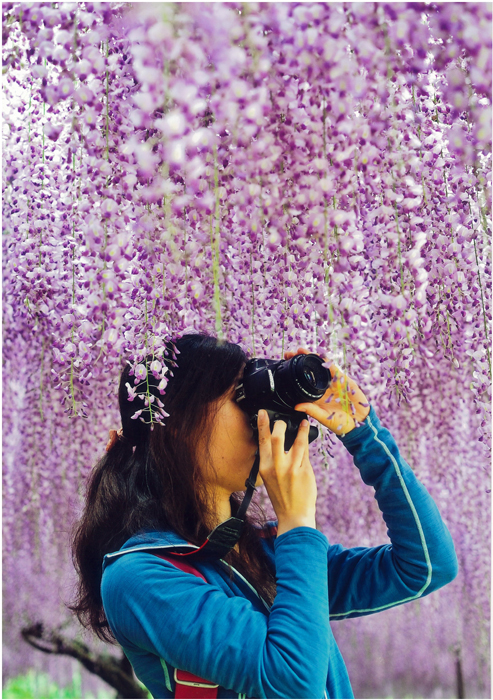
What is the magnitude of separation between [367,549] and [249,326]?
2.40 feet

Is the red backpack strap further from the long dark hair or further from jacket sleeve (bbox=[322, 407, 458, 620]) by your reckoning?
jacket sleeve (bbox=[322, 407, 458, 620])

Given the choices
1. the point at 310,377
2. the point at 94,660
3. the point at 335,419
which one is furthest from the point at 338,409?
the point at 94,660

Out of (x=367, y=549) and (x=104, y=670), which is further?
(x=104, y=670)

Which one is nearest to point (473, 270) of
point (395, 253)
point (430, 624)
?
point (395, 253)

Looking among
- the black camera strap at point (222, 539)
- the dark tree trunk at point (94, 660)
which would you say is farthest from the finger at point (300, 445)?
the dark tree trunk at point (94, 660)

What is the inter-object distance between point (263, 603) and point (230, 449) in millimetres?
270

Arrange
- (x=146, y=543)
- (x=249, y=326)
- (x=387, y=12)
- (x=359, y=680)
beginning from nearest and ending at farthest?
(x=387, y=12) → (x=146, y=543) → (x=249, y=326) → (x=359, y=680)

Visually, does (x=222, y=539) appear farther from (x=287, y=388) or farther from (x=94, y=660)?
(x=94, y=660)

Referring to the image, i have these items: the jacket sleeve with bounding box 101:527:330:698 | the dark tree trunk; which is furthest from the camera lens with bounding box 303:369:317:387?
the dark tree trunk

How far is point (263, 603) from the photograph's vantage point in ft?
3.69

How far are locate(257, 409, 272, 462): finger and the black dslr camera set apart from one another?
17 mm

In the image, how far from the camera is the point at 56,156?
2139mm

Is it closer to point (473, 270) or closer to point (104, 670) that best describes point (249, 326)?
point (473, 270)

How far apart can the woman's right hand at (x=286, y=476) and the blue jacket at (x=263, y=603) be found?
29 millimetres
